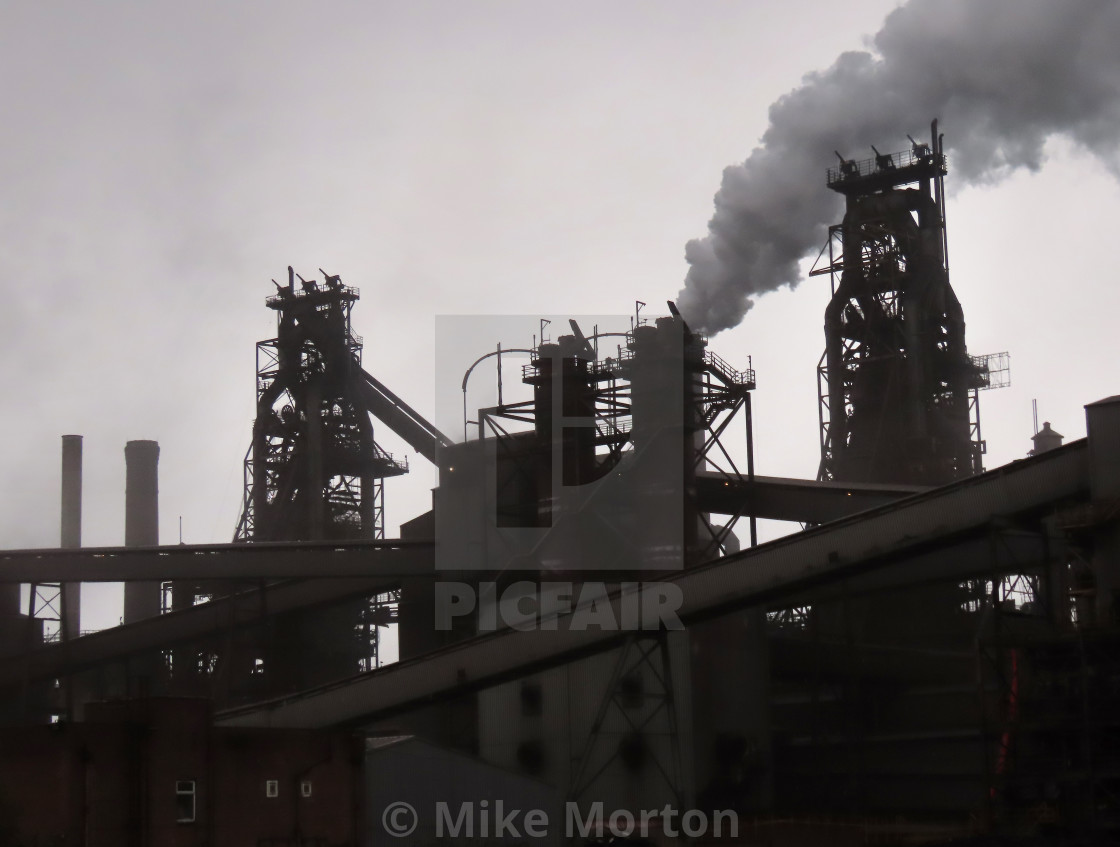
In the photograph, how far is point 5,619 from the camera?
4381 centimetres

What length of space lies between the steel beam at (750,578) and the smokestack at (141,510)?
74.0ft

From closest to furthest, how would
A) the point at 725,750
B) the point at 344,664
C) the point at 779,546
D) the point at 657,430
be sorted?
the point at 779,546
the point at 725,750
the point at 657,430
the point at 344,664

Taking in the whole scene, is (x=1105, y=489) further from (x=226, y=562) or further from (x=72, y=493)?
(x=72, y=493)

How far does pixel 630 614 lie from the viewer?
1071 inches

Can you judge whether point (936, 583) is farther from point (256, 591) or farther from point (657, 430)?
point (256, 591)

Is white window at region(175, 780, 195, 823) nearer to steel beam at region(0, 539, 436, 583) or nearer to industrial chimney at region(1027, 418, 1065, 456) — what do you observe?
steel beam at region(0, 539, 436, 583)

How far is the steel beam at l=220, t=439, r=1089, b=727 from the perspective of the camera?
25.0 meters

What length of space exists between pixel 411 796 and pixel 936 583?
56.6 feet

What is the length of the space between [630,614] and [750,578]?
7.89ft

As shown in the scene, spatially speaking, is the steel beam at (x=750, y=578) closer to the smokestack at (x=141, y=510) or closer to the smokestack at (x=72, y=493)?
the smokestack at (x=141, y=510)

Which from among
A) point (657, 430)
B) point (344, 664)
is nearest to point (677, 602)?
point (657, 430)

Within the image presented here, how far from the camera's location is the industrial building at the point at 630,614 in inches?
945

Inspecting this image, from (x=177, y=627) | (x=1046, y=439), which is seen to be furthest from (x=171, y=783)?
(x=1046, y=439)

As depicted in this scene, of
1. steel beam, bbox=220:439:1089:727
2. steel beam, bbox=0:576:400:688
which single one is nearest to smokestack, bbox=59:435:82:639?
steel beam, bbox=0:576:400:688
